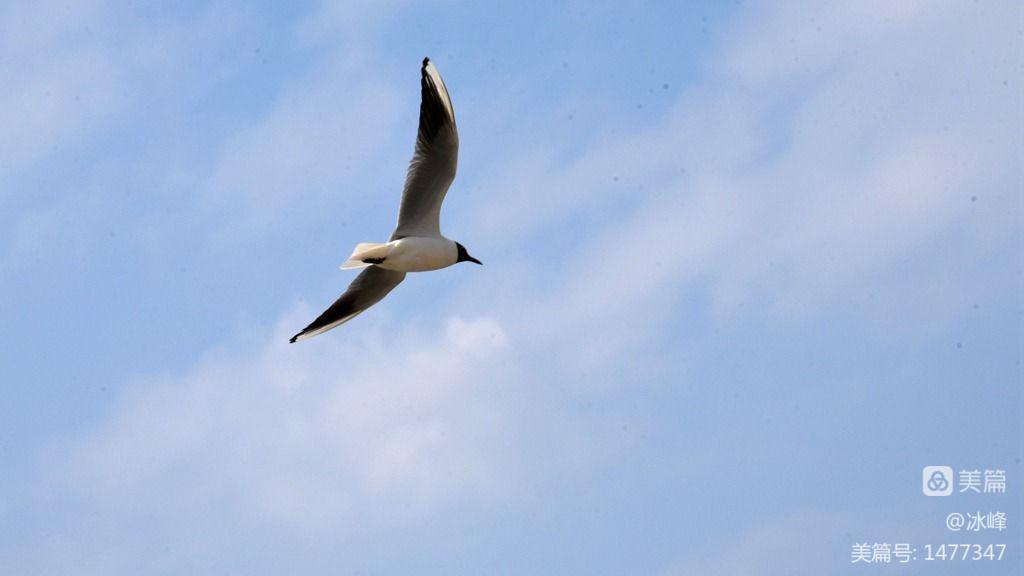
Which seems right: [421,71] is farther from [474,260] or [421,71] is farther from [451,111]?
[474,260]

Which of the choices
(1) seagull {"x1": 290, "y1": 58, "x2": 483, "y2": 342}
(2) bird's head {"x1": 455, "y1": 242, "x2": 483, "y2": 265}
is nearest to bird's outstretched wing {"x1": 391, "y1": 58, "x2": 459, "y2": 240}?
Result: (1) seagull {"x1": 290, "y1": 58, "x2": 483, "y2": 342}

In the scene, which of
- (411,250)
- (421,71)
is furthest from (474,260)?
(421,71)

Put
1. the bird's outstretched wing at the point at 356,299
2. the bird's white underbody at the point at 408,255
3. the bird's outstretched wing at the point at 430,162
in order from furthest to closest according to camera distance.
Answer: the bird's outstretched wing at the point at 356,299 < the bird's white underbody at the point at 408,255 < the bird's outstretched wing at the point at 430,162

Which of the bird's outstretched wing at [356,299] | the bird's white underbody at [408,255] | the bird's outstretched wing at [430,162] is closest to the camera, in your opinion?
the bird's outstretched wing at [430,162]

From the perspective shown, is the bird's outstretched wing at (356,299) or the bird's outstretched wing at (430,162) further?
the bird's outstretched wing at (356,299)

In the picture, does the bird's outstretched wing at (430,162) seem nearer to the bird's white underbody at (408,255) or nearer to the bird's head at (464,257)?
the bird's white underbody at (408,255)

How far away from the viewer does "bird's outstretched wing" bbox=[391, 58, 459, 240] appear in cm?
1311

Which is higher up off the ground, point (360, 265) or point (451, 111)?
point (451, 111)

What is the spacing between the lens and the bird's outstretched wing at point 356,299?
14344 mm

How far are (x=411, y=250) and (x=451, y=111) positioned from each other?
4.69ft

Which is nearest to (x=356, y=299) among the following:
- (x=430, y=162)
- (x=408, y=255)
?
(x=408, y=255)

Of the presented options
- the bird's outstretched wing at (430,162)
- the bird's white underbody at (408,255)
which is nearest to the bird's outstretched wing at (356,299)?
the bird's white underbody at (408,255)

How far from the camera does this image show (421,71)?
43.3ft

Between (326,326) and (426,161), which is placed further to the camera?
(326,326)
